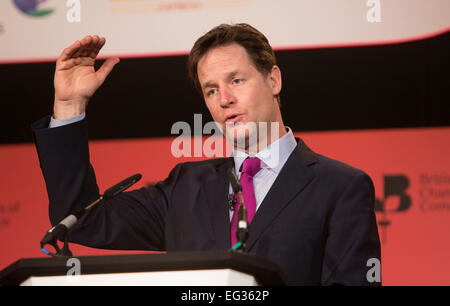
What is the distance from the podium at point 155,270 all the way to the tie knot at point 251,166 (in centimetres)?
73

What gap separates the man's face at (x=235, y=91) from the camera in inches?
82.0

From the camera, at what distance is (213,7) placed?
288 cm

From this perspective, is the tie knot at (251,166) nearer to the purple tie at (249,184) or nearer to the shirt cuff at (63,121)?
the purple tie at (249,184)

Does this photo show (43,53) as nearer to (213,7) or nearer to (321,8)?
(213,7)

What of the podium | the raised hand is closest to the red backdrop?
the raised hand

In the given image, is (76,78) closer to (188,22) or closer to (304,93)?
(188,22)

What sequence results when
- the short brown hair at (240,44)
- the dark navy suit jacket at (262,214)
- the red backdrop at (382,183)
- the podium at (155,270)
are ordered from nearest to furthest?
the podium at (155,270) → the dark navy suit jacket at (262,214) → the short brown hair at (240,44) → the red backdrop at (382,183)

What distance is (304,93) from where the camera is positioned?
3010 millimetres

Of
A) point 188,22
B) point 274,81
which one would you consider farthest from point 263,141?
point 188,22

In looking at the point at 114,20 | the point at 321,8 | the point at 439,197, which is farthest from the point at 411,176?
the point at 114,20

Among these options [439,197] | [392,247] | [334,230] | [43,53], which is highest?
[43,53]

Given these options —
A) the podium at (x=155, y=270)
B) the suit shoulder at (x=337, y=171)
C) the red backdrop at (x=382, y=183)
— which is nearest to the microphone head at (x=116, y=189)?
the podium at (x=155, y=270)

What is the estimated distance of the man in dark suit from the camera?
72.3 inches

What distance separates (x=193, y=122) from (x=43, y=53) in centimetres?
77
